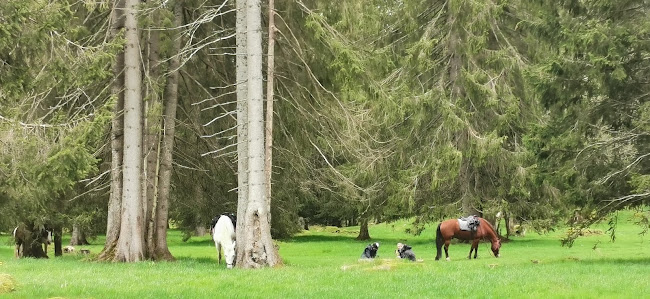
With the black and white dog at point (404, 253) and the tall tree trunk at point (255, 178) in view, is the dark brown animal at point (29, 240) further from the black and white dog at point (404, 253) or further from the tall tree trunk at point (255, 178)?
the black and white dog at point (404, 253)

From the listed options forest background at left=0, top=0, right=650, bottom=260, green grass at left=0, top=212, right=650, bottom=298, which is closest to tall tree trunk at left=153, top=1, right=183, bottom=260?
forest background at left=0, top=0, right=650, bottom=260

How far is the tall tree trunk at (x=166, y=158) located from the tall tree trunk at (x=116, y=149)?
111 cm

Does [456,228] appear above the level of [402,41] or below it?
below

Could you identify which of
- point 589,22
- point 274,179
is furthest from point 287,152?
point 589,22

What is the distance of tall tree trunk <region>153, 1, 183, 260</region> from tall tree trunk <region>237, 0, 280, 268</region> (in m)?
4.03

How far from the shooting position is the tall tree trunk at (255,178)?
1702cm

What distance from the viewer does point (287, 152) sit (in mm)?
21297

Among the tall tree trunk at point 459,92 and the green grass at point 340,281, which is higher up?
the tall tree trunk at point 459,92

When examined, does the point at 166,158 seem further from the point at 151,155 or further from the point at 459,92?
the point at 459,92

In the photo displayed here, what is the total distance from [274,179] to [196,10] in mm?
5141

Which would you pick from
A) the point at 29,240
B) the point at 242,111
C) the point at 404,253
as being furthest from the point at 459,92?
the point at 29,240

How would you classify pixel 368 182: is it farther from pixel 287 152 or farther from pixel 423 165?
pixel 287 152

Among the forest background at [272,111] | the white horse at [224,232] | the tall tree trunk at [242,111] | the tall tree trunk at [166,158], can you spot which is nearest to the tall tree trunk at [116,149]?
the forest background at [272,111]

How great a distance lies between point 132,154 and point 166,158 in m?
1.53
